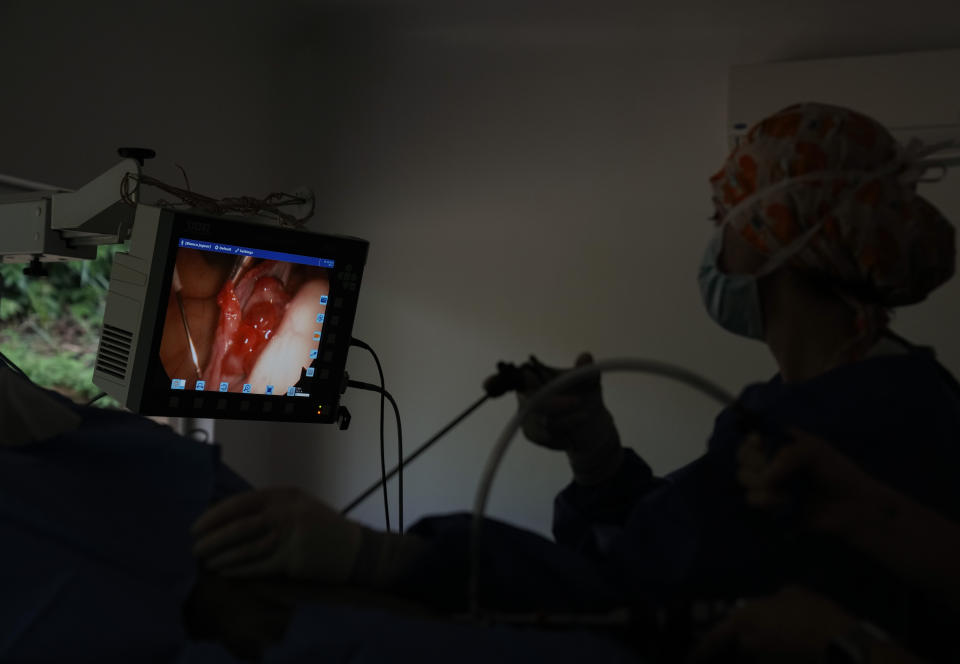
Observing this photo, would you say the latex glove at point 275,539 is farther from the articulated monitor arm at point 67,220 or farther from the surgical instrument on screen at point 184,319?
the articulated monitor arm at point 67,220

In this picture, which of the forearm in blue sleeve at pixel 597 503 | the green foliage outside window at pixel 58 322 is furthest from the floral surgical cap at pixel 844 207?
the green foliage outside window at pixel 58 322

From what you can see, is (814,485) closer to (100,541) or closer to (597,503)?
(597,503)

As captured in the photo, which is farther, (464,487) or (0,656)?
(464,487)

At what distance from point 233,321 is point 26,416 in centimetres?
50

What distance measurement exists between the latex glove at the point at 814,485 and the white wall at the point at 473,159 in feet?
7.73

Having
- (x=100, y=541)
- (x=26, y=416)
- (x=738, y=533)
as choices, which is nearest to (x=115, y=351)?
(x=26, y=416)

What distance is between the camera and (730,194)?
118 cm

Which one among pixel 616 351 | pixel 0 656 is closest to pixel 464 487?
pixel 616 351

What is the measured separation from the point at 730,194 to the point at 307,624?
773 mm

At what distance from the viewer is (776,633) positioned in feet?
2.46

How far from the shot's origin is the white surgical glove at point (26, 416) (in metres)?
1.01

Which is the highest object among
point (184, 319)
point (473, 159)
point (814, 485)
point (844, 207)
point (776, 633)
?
point (473, 159)

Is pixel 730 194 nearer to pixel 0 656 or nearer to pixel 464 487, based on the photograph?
pixel 0 656

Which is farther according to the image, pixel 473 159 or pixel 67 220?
pixel 473 159
